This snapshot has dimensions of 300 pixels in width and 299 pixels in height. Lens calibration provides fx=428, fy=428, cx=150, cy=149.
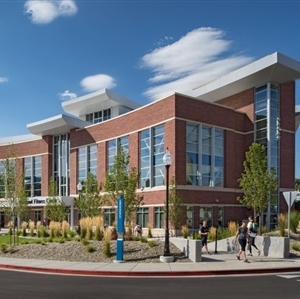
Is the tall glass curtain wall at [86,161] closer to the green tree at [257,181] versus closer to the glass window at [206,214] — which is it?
the glass window at [206,214]

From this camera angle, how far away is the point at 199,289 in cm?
1162

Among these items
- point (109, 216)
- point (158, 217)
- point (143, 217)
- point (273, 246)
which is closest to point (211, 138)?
point (158, 217)

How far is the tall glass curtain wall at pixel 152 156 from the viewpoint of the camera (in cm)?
3928

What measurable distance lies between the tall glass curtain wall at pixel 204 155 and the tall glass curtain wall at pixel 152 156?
8.05 ft

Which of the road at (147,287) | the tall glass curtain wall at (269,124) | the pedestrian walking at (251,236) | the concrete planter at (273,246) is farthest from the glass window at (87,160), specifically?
the road at (147,287)

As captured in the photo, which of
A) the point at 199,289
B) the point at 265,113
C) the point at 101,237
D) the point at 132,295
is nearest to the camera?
the point at 132,295

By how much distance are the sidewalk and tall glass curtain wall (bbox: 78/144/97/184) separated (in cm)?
3247

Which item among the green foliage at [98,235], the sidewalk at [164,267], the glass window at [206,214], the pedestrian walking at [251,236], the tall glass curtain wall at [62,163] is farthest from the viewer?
the tall glass curtain wall at [62,163]

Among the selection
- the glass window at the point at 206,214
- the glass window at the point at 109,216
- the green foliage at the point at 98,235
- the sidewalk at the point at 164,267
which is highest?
the green foliage at the point at 98,235

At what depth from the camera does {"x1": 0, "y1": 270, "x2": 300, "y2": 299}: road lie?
34.9ft

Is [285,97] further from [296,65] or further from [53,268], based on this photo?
[53,268]

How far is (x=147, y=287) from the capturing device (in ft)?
39.3

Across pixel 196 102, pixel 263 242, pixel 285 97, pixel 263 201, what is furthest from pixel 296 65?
pixel 263 242

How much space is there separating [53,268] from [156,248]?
484 cm
